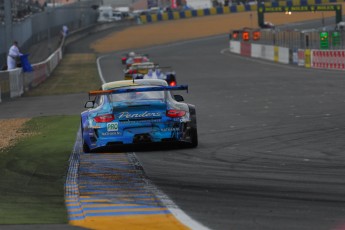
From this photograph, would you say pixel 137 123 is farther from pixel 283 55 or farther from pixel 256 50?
pixel 256 50

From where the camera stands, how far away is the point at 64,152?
1551cm

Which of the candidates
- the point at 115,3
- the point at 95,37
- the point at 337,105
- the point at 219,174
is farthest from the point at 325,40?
the point at 115,3

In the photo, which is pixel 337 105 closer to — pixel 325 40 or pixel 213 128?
pixel 213 128

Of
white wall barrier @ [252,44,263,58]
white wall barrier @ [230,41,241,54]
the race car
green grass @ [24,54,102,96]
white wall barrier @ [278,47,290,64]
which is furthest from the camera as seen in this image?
white wall barrier @ [230,41,241,54]

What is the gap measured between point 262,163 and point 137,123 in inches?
120

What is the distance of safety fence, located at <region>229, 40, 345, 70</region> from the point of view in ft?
160

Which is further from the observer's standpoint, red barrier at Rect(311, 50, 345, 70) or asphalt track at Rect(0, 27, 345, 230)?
red barrier at Rect(311, 50, 345, 70)

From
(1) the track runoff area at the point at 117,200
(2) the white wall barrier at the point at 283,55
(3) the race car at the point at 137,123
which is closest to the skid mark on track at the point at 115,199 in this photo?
(1) the track runoff area at the point at 117,200

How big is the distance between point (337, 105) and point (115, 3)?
501ft

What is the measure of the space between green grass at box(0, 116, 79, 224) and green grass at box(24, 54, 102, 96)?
1960 centimetres

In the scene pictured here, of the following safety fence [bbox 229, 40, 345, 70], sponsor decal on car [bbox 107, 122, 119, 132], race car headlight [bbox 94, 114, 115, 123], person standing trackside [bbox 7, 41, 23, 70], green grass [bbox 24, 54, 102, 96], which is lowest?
green grass [bbox 24, 54, 102, 96]

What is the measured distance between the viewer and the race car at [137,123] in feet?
50.0

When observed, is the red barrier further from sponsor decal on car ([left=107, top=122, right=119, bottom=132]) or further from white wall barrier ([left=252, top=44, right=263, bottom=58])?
sponsor decal on car ([left=107, top=122, right=119, bottom=132])

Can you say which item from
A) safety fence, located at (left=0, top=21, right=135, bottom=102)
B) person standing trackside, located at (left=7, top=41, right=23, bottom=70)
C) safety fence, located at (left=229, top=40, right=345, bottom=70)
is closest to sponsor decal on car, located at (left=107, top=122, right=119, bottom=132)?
safety fence, located at (left=0, top=21, right=135, bottom=102)
